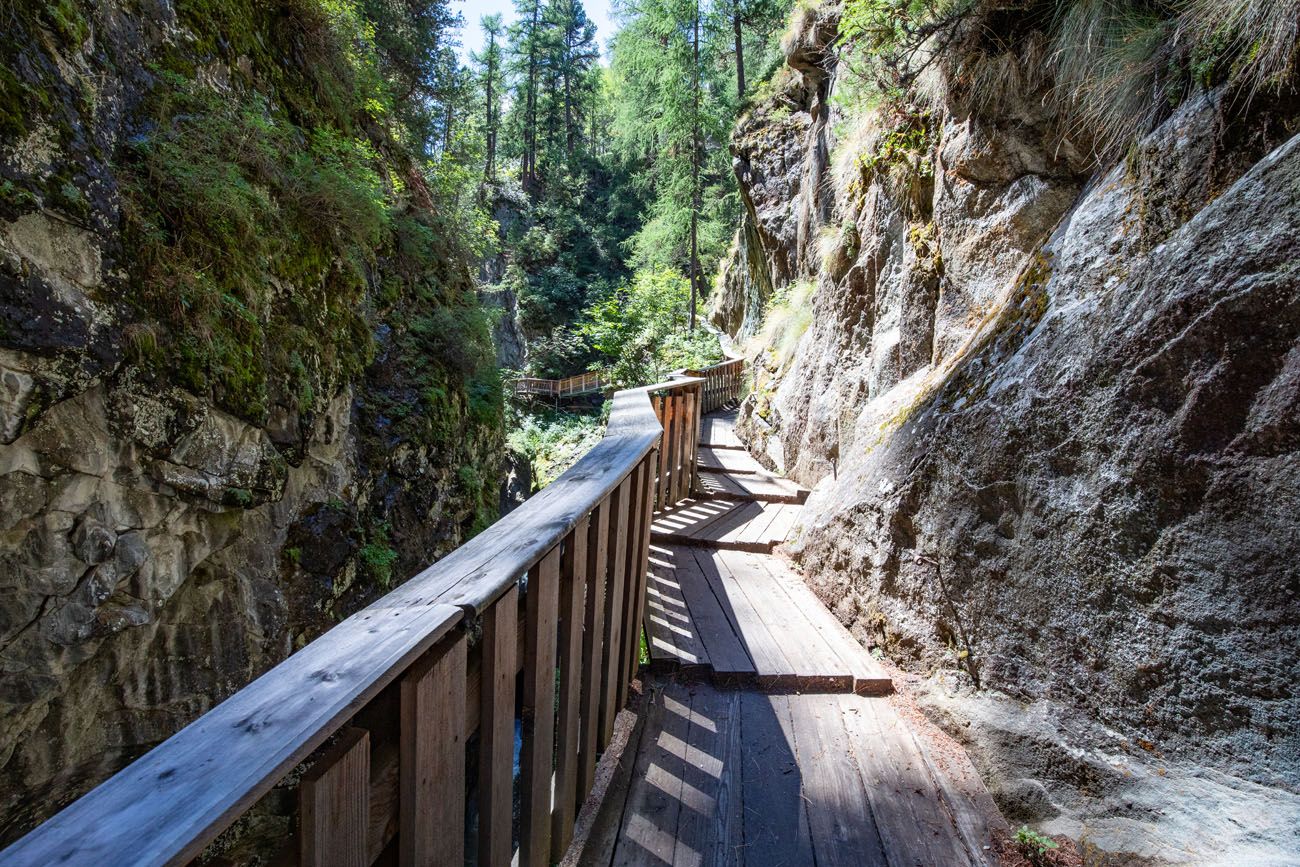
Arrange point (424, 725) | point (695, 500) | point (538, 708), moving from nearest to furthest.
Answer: point (424, 725), point (538, 708), point (695, 500)

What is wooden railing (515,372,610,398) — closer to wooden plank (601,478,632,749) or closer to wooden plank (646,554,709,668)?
wooden plank (646,554,709,668)

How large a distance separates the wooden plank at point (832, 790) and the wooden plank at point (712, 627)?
27 cm

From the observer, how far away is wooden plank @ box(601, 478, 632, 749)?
6.64ft

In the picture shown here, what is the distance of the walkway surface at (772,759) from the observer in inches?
70.5

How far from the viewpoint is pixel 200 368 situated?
4.42 m

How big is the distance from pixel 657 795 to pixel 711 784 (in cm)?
19

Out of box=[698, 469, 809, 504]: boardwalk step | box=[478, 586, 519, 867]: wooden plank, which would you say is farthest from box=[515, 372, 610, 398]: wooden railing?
box=[478, 586, 519, 867]: wooden plank

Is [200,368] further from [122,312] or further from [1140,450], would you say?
[1140,450]

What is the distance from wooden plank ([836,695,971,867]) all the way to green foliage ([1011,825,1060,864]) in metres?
0.17

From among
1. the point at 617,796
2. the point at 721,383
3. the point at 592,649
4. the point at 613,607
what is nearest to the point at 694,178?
the point at 721,383

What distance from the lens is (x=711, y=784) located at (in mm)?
2016

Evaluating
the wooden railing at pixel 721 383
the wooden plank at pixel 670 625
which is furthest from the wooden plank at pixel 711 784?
the wooden railing at pixel 721 383

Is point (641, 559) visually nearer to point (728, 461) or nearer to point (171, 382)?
point (171, 382)

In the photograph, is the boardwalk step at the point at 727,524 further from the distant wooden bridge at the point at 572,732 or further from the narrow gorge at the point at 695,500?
the distant wooden bridge at the point at 572,732
